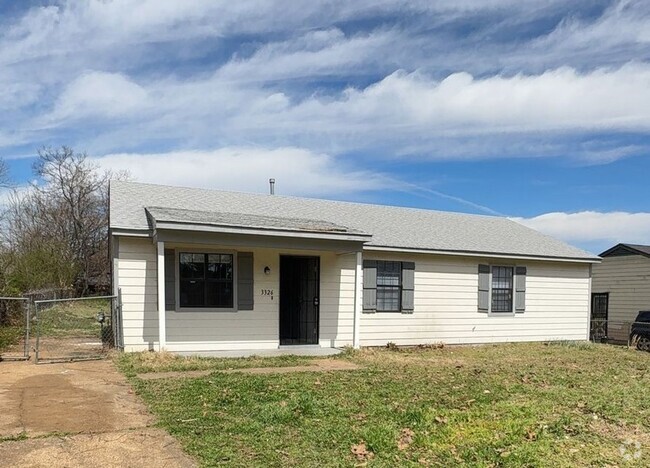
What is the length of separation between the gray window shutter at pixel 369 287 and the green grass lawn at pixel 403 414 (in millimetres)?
2867

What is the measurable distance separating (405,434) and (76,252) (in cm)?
3028

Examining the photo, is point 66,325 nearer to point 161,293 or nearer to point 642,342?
point 161,293

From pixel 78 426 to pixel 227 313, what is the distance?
581cm

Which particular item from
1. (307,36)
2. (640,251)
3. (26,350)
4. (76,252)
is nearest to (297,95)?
(307,36)

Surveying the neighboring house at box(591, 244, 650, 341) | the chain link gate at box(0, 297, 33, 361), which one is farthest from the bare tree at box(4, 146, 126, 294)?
the neighboring house at box(591, 244, 650, 341)

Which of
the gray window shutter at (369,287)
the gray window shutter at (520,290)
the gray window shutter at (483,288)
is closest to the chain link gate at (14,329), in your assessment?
the gray window shutter at (369,287)

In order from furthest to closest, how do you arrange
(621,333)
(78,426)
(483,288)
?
1. (621,333)
2. (483,288)
3. (78,426)

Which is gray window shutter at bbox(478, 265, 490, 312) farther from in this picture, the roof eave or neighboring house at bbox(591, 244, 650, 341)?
the roof eave

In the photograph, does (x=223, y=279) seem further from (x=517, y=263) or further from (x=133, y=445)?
(x=517, y=263)

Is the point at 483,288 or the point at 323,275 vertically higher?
the point at 323,275

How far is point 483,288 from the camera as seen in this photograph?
45.2ft

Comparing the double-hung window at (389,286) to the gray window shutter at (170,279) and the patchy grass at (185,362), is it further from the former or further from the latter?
the gray window shutter at (170,279)

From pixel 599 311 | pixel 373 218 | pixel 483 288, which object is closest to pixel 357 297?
pixel 373 218

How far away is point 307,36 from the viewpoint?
11266 millimetres
